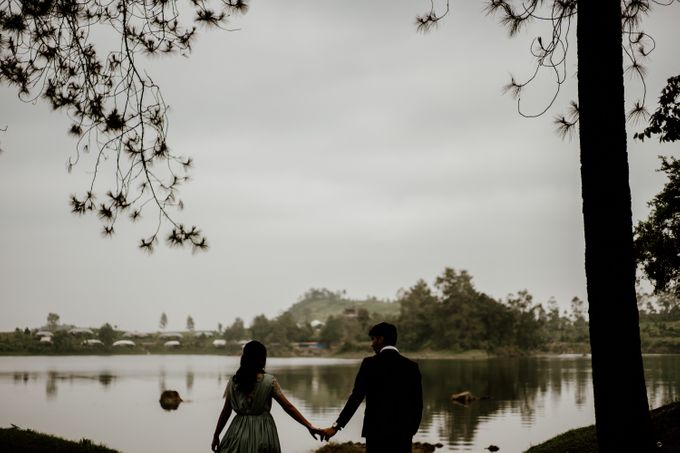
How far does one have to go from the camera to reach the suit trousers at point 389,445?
6.03 m

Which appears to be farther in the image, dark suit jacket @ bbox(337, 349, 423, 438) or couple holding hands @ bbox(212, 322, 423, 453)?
dark suit jacket @ bbox(337, 349, 423, 438)

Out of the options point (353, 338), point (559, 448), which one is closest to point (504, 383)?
→ point (559, 448)

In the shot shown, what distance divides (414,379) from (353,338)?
136745 millimetres

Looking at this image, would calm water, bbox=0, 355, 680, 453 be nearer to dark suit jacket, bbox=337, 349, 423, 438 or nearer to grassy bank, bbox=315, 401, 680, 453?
grassy bank, bbox=315, 401, 680, 453

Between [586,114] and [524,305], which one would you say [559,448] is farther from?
[524,305]

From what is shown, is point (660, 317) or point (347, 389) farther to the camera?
point (660, 317)

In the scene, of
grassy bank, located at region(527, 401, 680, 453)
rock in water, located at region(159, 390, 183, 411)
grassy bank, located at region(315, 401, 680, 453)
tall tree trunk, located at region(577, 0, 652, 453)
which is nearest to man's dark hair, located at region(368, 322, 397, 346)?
tall tree trunk, located at region(577, 0, 652, 453)

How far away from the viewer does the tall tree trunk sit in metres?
5.18

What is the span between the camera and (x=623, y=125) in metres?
5.58

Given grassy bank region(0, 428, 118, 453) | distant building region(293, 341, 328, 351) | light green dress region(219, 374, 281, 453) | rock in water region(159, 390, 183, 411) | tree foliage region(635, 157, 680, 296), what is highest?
tree foliage region(635, 157, 680, 296)

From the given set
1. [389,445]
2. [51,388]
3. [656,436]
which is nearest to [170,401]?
[51,388]

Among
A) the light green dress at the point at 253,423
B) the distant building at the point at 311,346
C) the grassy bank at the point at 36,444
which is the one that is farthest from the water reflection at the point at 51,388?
the distant building at the point at 311,346

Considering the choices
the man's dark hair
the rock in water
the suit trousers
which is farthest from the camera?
the rock in water

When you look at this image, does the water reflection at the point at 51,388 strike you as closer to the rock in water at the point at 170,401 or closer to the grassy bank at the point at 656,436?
the rock in water at the point at 170,401
